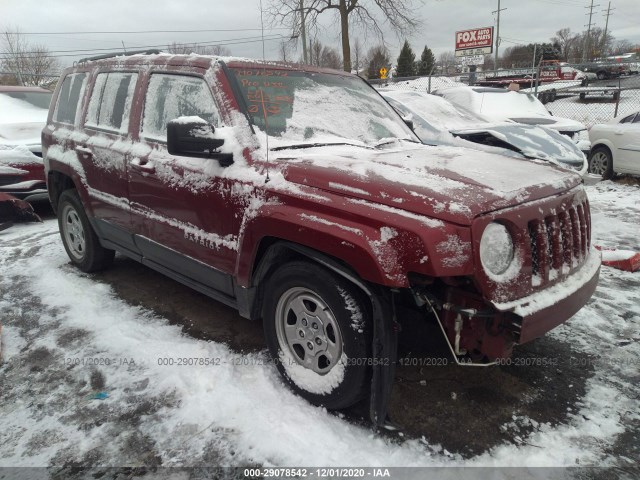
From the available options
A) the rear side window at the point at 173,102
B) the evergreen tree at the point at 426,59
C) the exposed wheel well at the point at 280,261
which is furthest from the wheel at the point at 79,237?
the evergreen tree at the point at 426,59

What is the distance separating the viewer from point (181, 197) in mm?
3227

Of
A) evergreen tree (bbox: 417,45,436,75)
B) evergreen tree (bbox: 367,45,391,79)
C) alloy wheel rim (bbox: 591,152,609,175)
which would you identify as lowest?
alloy wheel rim (bbox: 591,152,609,175)

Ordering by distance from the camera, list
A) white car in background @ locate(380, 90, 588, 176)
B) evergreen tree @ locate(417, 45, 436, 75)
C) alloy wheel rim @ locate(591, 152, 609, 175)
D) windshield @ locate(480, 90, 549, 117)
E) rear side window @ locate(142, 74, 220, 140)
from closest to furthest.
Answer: rear side window @ locate(142, 74, 220, 140)
white car in background @ locate(380, 90, 588, 176)
windshield @ locate(480, 90, 549, 117)
alloy wheel rim @ locate(591, 152, 609, 175)
evergreen tree @ locate(417, 45, 436, 75)

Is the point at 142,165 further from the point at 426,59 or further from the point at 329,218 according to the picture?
the point at 426,59

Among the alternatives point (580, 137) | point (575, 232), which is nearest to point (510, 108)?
point (580, 137)

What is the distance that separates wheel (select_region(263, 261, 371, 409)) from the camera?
2.40 meters

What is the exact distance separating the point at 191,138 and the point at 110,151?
5.16 ft

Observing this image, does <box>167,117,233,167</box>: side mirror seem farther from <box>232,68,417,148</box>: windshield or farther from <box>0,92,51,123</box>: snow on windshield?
<box>0,92,51,123</box>: snow on windshield

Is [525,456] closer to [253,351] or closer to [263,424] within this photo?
[263,424]

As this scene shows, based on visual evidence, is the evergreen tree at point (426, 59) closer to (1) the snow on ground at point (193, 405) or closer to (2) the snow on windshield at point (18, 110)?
(2) the snow on windshield at point (18, 110)

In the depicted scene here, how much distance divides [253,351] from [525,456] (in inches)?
71.5

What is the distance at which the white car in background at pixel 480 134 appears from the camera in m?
6.39

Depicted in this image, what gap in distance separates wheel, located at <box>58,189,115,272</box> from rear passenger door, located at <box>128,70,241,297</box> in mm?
1126

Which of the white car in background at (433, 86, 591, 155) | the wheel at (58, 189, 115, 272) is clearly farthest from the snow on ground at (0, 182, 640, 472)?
the white car in background at (433, 86, 591, 155)
